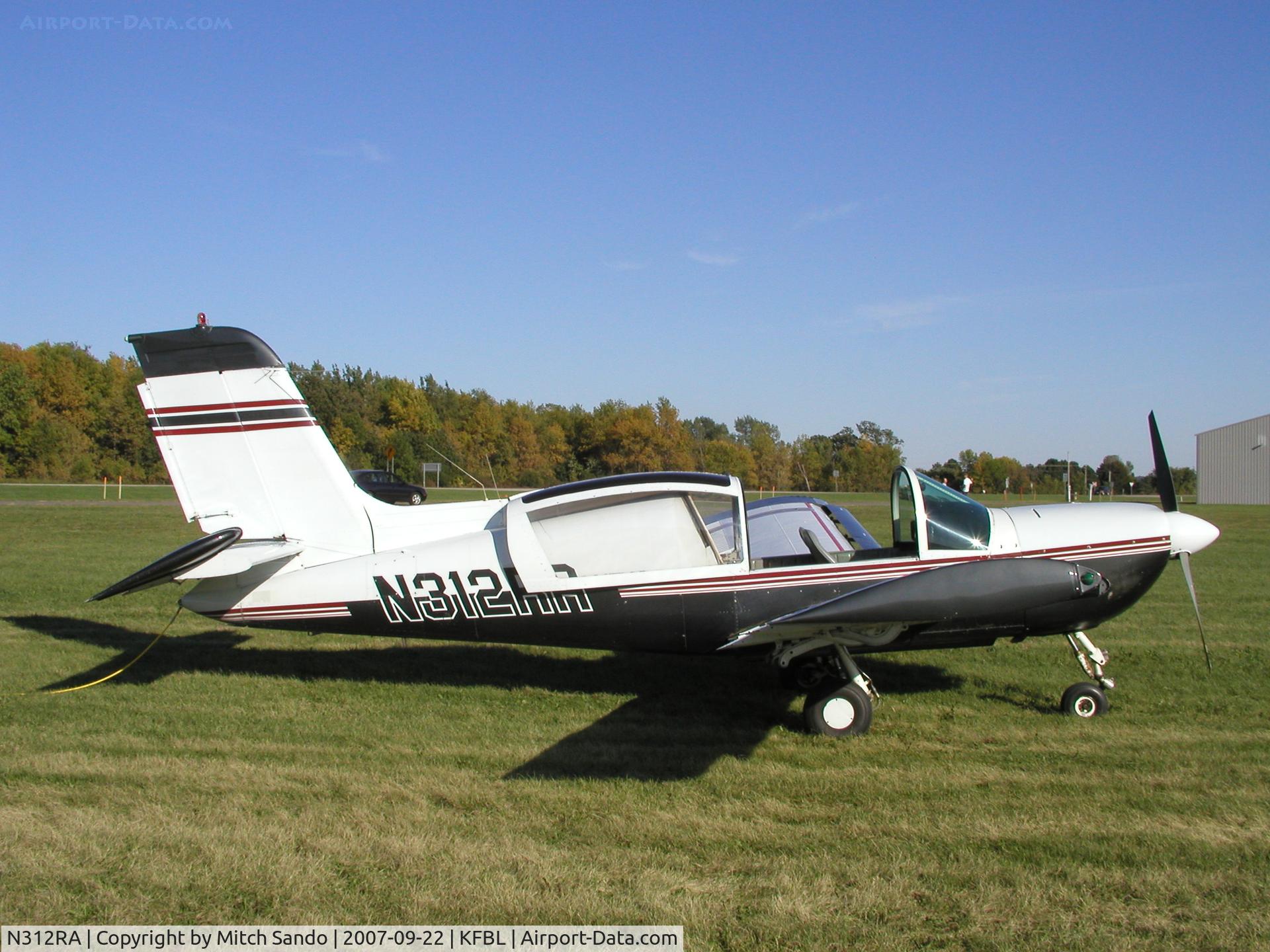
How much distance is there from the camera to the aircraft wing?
5.23 meters

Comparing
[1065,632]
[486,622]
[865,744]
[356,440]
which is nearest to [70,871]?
[486,622]

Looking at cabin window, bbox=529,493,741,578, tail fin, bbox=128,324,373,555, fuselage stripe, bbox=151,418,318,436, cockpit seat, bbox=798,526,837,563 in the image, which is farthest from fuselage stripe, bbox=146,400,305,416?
cockpit seat, bbox=798,526,837,563

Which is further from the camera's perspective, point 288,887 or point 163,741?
point 163,741

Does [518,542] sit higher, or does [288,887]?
[518,542]

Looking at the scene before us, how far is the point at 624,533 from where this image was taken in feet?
21.8

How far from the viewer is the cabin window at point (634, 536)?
6.61 m

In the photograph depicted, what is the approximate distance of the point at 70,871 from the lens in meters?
4.14

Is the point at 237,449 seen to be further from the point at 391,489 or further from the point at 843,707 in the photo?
the point at 391,489

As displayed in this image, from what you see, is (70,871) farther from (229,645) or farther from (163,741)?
(229,645)

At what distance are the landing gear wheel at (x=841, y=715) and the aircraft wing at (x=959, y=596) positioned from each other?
1177mm

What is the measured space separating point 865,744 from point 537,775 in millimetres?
2215

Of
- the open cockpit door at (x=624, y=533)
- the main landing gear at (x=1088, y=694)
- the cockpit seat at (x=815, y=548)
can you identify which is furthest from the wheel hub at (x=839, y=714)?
the main landing gear at (x=1088, y=694)

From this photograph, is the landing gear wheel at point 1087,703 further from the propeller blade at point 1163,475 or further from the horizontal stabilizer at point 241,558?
the horizontal stabilizer at point 241,558

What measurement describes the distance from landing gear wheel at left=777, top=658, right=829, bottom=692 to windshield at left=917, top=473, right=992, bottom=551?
157cm
